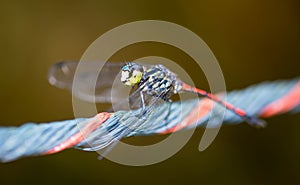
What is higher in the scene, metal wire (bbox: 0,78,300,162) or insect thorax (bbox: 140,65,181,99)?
insect thorax (bbox: 140,65,181,99)

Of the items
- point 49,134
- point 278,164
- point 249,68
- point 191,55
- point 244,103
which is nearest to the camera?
point 49,134

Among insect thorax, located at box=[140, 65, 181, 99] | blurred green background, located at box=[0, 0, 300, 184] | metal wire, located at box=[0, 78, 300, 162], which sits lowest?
metal wire, located at box=[0, 78, 300, 162]

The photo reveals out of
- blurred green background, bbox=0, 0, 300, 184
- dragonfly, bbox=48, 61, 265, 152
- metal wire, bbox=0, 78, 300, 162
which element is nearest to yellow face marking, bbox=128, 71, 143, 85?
dragonfly, bbox=48, 61, 265, 152

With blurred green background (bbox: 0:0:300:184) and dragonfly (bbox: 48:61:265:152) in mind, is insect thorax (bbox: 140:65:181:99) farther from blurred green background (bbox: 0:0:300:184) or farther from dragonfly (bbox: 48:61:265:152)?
blurred green background (bbox: 0:0:300:184)

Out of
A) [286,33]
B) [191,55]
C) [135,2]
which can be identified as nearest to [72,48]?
[135,2]

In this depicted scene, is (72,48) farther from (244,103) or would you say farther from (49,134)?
(49,134)

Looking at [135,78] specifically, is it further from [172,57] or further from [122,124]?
[172,57]

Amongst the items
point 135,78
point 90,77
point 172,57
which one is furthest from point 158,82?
point 172,57
